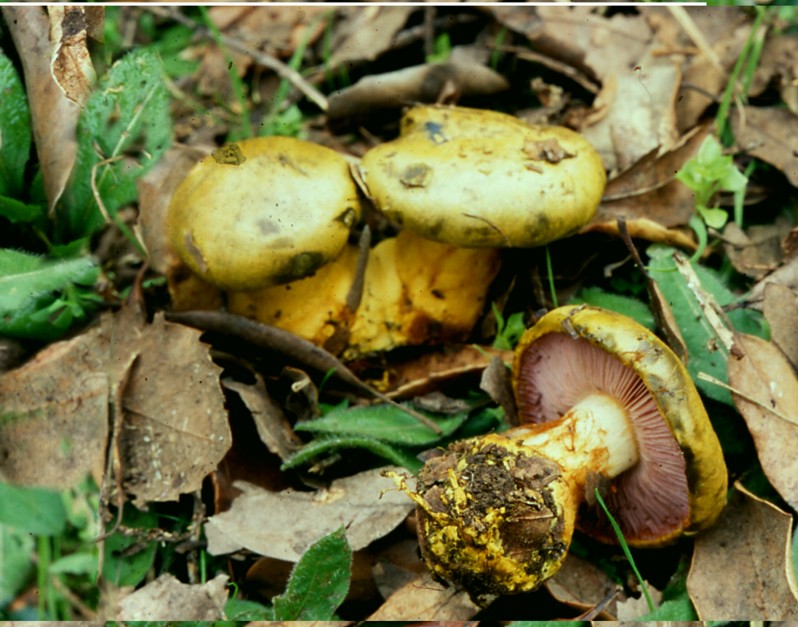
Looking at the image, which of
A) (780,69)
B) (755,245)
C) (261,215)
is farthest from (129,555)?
(780,69)

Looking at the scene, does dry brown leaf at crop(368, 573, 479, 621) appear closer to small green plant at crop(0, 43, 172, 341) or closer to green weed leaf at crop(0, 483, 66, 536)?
green weed leaf at crop(0, 483, 66, 536)

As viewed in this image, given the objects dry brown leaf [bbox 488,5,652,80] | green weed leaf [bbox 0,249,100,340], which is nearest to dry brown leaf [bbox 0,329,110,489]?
green weed leaf [bbox 0,249,100,340]

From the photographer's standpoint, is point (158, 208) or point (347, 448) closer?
point (347, 448)

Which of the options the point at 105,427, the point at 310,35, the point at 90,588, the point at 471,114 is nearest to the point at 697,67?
the point at 471,114

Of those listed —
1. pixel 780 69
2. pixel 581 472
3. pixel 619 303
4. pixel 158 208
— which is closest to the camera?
pixel 581 472

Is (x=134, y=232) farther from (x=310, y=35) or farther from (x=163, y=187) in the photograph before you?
(x=310, y=35)

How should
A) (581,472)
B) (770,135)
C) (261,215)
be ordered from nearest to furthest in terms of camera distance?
1. (581,472)
2. (261,215)
3. (770,135)

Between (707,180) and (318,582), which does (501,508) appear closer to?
(318,582)

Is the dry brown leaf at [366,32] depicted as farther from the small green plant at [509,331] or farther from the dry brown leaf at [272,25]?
the small green plant at [509,331]

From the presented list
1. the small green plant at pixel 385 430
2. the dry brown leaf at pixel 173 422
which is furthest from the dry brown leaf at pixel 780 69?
the dry brown leaf at pixel 173 422
